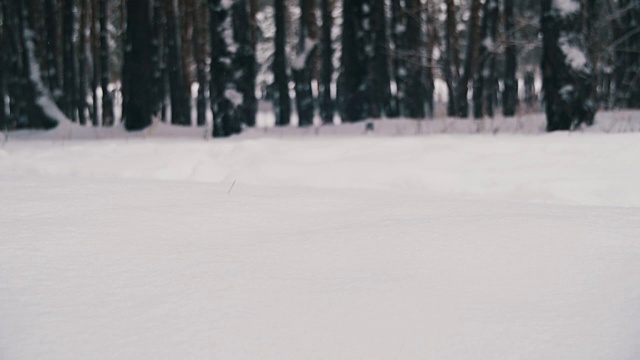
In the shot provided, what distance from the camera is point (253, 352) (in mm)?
1417

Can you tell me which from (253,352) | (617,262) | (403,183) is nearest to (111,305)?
(253,352)

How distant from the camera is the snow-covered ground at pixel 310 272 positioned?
1464 millimetres

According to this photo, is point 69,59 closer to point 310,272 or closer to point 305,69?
point 305,69

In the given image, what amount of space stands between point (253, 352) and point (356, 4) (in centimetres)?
1215

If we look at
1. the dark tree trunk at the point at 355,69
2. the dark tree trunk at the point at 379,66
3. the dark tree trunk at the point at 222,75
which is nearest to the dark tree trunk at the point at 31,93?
the dark tree trunk at the point at 222,75

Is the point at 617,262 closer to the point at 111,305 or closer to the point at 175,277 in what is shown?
the point at 175,277

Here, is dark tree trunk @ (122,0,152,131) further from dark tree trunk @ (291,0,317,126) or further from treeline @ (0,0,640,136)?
dark tree trunk @ (291,0,317,126)

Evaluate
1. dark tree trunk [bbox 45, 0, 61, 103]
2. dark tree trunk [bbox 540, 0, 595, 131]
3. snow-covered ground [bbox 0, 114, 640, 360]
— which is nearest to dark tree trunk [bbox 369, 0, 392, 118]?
dark tree trunk [bbox 540, 0, 595, 131]

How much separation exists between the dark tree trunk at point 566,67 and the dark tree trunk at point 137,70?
6283 mm

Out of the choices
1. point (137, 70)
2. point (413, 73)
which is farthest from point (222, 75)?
point (413, 73)

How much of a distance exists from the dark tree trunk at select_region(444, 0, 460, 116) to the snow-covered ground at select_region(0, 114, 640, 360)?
11.9 meters

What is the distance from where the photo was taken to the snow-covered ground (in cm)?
146

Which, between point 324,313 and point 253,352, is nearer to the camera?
point 253,352

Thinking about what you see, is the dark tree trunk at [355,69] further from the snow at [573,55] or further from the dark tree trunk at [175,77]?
the dark tree trunk at [175,77]
